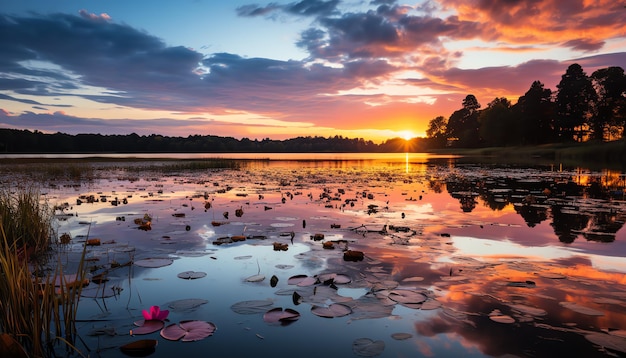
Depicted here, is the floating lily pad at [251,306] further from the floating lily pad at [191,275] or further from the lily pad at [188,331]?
the floating lily pad at [191,275]

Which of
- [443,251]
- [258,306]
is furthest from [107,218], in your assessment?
[443,251]

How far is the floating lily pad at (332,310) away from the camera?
4043 mm

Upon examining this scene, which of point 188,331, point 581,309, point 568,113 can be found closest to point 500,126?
point 568,113

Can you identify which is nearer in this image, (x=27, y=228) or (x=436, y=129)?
(x=27, y=228)

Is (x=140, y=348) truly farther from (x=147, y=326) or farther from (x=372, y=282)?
(x=372, y=282)

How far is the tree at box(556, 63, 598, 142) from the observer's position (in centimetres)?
7031

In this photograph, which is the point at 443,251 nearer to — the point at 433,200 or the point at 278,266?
the point at 278,266

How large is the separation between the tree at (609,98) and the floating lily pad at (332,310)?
78.7 metres

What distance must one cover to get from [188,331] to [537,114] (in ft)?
299

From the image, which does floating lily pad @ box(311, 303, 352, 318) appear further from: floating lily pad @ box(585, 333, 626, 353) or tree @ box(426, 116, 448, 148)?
tree @ box(426, 116, 448, 148)

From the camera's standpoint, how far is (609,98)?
215ft

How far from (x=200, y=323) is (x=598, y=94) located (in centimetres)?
8874

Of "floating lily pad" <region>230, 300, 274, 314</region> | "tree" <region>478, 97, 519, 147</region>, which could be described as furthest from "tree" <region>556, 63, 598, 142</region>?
"floating lily pad" <region>230, 300, 274, 314</region>

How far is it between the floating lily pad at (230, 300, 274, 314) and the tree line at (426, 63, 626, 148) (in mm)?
79180
